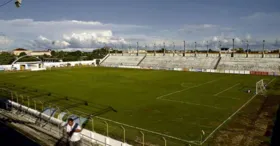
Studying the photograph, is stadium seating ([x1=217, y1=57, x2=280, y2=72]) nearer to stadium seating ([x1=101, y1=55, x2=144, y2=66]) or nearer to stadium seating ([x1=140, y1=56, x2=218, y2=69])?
stadium seating ([x1=140, y1=56, x2=218, y2=69])

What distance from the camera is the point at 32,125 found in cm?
1734

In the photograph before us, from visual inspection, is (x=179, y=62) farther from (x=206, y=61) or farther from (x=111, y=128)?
(x=111, y=128)

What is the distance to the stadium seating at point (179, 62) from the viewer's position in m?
86.7

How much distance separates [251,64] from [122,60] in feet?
198

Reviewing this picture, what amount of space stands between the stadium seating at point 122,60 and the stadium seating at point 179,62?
15.9 ft

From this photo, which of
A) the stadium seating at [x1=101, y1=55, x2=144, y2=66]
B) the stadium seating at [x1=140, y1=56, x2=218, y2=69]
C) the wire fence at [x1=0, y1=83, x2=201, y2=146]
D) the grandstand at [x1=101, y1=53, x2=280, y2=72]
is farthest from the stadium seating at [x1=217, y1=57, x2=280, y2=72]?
the wire fence at [x1=0, y1=83, x2=201, y2=146]

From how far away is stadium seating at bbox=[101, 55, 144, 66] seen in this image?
108m

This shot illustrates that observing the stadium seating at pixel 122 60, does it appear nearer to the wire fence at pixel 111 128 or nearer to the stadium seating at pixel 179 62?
the stadium seating at pixel 179 62

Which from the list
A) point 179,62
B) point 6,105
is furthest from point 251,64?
point 6,105

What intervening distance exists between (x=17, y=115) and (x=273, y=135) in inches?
918

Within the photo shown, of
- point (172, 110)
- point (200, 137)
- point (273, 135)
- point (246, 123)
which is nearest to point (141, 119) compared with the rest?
point (172, 110)

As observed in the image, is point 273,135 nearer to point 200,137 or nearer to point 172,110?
point 200,137

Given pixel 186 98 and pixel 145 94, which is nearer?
pixel 186 98

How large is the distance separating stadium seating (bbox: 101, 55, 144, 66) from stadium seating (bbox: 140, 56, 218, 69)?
15.9ft
